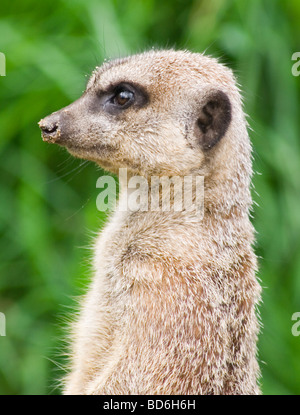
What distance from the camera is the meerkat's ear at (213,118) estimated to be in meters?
1.77

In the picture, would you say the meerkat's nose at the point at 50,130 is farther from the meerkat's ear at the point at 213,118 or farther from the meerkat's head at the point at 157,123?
the meerkat's ear at the point at 213,118

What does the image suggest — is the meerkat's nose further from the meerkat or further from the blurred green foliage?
the blurred green foliage

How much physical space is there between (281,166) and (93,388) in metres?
1.26

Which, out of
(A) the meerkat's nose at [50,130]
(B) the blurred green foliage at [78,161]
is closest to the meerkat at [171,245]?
(A) the meerkat's nose at [50,130]

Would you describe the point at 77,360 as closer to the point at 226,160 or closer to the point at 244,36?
the point at 226,160

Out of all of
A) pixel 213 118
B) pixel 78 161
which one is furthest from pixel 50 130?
pixel 78 161

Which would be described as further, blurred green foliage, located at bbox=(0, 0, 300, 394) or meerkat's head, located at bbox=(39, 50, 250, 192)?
blurred green foliage, located at bbox=(0, 0, 300, 394)

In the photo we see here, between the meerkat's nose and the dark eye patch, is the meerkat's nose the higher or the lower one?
the lower one

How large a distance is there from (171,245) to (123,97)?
1.29ft

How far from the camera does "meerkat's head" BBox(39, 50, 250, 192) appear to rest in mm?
1776

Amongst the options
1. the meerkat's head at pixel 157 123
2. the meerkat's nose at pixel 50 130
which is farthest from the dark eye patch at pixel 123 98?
the meerkat's nose at pixel 50 130

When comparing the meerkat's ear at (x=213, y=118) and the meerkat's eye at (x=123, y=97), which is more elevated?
the meerkat's eye at (x=123, y=97)

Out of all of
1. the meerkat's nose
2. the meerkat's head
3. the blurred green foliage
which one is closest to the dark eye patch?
the meerkat's head

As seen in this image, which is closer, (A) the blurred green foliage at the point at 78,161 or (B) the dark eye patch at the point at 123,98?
(B) the dark eye patch at the point at 123,98
